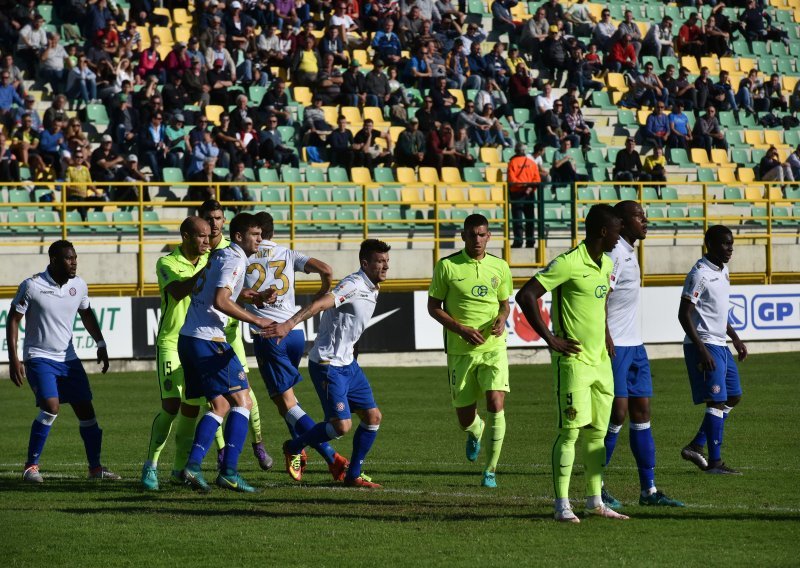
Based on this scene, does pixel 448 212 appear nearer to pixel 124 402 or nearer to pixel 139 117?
pixel 139 117

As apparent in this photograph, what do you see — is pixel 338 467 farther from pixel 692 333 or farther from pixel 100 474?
pixel 692 333

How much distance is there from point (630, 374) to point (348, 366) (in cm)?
229

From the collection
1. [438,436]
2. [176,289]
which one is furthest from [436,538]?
[438,436]

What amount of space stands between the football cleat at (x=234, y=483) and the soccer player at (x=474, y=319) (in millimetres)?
1981

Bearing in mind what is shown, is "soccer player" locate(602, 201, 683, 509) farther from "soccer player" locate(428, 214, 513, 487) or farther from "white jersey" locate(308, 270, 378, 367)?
"white jersey" locate(308, 270, 378, 367)

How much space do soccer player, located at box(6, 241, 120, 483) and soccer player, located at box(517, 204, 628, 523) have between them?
438 centimetres

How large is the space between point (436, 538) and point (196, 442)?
8.55 ft

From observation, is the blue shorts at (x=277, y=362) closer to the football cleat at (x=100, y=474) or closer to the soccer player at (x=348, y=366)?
the soccer player at (x=348, y=366)

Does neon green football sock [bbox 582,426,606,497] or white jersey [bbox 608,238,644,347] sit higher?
white jersey [bbox 608,238,644,347]

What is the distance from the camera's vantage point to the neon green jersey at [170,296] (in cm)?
1086

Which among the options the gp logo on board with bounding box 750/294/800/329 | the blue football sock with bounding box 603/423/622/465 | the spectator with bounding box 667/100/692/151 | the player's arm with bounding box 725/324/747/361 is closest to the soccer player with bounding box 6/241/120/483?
the blue football sock with bounding box 603/423/622/465

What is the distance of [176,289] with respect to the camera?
412 inches


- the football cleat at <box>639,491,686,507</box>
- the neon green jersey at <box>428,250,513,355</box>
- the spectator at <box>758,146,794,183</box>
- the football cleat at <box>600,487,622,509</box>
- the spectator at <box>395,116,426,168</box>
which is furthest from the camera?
the spectator at <box>758,146,794,183</box>

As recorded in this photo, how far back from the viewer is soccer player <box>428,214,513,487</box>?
36.5 feet
